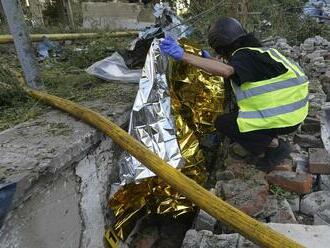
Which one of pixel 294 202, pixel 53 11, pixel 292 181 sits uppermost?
pixel 292 181

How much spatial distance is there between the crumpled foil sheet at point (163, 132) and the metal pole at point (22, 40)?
0.83m

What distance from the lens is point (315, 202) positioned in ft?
7.91

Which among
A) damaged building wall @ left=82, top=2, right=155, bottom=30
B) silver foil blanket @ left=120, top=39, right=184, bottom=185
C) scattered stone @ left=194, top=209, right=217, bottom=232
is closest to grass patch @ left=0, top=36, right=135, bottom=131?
silver foil blanket @ left=120, top=39, right=184, bottom=185

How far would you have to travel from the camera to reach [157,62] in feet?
9.09

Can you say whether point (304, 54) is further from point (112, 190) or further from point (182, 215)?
point (112, 190)

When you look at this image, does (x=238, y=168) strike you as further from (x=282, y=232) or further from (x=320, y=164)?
(x=282, y=232)

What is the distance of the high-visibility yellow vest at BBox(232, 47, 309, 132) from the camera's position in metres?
2.72

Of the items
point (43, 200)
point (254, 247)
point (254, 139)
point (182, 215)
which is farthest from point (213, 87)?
point (43, 200)

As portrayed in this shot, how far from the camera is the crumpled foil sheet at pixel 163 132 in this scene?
255 centimetres

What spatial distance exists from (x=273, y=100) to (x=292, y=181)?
2.06 ft

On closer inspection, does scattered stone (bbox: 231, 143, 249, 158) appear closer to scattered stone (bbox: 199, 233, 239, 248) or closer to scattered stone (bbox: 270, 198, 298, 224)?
scattered stone (bbox: 270, 198, 298, 224)

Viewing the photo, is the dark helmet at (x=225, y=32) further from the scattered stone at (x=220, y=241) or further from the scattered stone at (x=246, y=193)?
the scattered stone at (x=220, y=241)

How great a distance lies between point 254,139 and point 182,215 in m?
0.88

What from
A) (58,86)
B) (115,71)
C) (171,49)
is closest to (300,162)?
(171,49)
